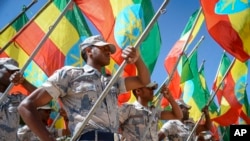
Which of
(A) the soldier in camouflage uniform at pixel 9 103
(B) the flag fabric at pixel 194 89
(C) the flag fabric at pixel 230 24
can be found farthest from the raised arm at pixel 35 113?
(B) the flag fabric at pixel 194 89

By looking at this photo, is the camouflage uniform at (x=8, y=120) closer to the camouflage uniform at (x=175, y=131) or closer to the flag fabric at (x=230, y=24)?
the camouflage uniform at (x=175, y=131)

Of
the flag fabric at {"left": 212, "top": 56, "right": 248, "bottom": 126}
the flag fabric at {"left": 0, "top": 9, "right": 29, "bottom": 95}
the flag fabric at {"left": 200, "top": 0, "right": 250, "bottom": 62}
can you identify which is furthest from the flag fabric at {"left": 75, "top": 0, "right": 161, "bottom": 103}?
the flag fabric at {"left": 212, "top": 56, "right": 248, "bottom": 126}

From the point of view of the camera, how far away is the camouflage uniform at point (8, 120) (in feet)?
18.0

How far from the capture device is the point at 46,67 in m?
8.22

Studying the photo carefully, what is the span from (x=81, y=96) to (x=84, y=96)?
0.08 feet

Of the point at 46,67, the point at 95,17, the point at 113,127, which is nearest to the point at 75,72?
the point at 113,127

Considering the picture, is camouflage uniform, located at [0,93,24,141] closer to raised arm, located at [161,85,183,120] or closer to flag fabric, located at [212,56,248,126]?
raised arm, located at [161,85,183,120]

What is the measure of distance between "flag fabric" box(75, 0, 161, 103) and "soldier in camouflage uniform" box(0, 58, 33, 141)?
1514 millimetres

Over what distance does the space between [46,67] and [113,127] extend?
15.6 ft

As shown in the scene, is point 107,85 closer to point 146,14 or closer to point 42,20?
point 146,14

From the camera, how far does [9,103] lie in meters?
5.78

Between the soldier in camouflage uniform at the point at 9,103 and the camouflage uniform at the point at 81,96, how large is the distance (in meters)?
1.93

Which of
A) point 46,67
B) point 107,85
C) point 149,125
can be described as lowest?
point 149,125

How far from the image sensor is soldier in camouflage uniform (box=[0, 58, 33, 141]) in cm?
547
